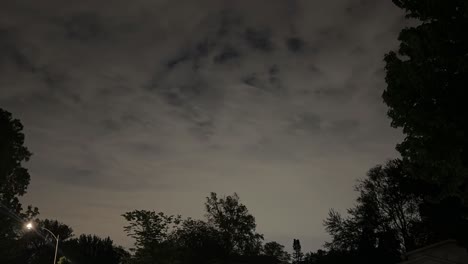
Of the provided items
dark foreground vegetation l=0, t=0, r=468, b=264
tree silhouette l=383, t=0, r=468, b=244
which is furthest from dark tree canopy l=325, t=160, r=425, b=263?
tree silhouette l=383, t=0, r=468, b=244

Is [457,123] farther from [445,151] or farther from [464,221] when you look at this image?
[464,221]

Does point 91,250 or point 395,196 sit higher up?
point 395,196

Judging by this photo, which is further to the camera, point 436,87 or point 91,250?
point 91,250

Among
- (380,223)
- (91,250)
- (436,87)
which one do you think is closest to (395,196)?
(380,223)

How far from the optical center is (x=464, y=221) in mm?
29422

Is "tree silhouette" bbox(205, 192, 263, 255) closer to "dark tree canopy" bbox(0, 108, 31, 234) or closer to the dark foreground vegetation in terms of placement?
the dark foreground vegetation

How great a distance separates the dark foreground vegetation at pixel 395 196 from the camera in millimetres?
13094

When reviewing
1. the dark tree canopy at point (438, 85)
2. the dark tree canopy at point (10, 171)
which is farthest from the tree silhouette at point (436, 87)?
the dark tree canopy at point (10, 171)

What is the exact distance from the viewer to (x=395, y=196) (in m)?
57.9

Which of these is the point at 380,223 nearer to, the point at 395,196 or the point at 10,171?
the point at 395,196

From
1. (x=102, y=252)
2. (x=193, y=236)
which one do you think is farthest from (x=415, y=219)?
(x=102, y=252)

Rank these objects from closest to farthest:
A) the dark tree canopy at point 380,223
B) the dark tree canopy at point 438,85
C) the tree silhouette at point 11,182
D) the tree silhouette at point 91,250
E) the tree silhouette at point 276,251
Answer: the dark tree canopy at point 438,85 < the tree silhouette at point 11,182 < the dark tree canopy at point 380,223 < the tree silhouette at point 91,250 < the tree silhouette at point 276,251

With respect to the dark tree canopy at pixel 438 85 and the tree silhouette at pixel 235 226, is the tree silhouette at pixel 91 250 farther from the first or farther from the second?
the dark tree canopy at pixel 438 85

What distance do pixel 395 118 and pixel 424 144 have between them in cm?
204
